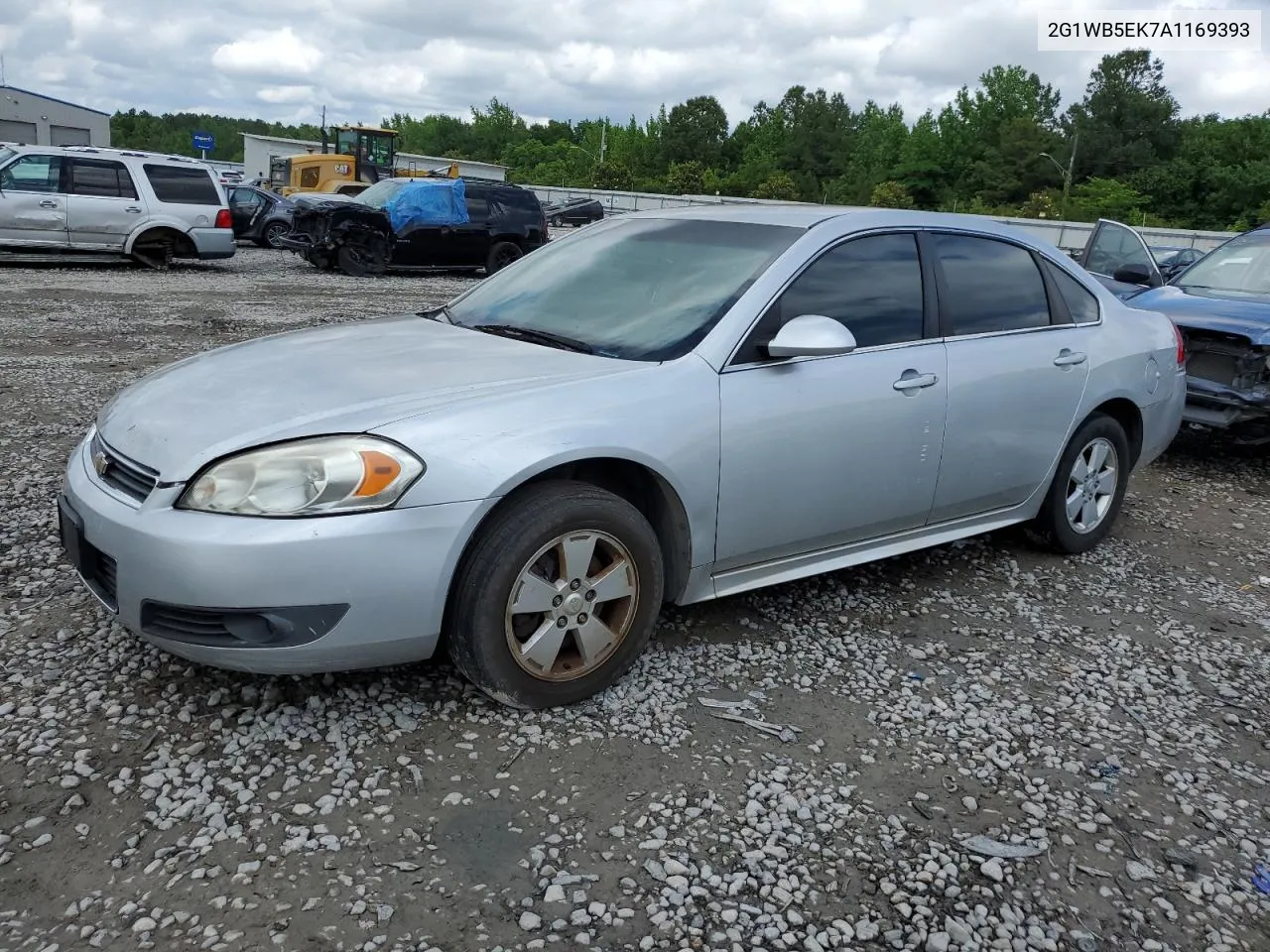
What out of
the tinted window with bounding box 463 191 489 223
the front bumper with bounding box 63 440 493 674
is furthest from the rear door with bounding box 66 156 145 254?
the front bumper with bounding box 63 440 493 674

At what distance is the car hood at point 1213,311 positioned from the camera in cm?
665

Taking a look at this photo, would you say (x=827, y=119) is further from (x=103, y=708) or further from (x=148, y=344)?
(x=103, y=708)

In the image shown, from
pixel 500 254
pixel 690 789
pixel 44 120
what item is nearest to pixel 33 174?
pixel 500 254

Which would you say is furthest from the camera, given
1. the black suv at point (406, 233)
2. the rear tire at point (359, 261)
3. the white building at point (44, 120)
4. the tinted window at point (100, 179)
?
the white building at point (44, 120)

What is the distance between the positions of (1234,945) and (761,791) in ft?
3.77

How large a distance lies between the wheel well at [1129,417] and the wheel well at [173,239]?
14.7 m

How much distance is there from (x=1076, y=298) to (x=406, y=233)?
14278 mm

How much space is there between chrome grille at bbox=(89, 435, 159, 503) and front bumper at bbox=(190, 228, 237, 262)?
14.2 metres

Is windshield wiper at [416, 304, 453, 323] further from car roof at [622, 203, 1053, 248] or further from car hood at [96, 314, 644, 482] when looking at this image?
car roof at [622, 203, 1053, 248]

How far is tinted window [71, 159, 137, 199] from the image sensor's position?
1479cm

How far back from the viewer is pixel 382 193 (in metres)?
18.3

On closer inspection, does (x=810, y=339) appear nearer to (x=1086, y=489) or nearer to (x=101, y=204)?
(x=1086, y=489)

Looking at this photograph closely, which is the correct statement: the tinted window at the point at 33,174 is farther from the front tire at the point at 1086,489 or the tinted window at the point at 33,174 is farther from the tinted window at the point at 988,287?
the front tire at the point at 1086,489

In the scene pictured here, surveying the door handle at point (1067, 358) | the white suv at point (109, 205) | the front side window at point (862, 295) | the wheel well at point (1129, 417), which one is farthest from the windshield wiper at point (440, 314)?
the white suv at point (109, 205)
